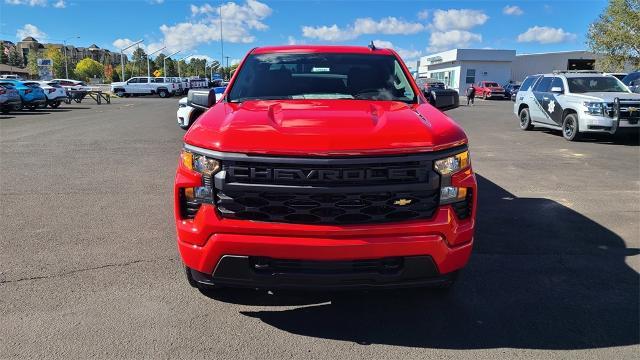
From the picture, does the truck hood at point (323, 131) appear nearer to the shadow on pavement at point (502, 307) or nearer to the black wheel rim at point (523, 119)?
the shadow on pavement at point (502, 307)

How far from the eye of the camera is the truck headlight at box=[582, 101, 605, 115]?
11.8 meters

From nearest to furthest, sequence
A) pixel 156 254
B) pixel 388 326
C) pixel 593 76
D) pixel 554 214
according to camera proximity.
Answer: pixel 388 326, pixel 156 254, pixel 554 214, pixel 593 76

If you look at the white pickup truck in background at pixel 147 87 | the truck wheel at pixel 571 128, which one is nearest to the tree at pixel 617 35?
the truck wheel at pixel 571 128

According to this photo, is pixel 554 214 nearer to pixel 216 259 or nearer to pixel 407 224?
pixel 407 224

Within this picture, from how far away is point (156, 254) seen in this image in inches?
174

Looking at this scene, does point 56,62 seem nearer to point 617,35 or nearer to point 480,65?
point 480,65

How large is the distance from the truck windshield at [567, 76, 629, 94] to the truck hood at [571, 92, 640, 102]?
0.40 metres

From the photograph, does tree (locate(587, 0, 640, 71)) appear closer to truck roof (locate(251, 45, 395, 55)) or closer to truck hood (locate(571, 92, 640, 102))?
truck hood (locate(571, 92, 640, 102))

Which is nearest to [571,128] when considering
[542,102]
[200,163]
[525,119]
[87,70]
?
[542,102]

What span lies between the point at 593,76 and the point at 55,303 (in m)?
13.7

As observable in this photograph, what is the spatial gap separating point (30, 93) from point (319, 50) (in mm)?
23995

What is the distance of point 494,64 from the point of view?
6031 centimetres

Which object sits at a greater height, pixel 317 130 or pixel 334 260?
pixel 317 130

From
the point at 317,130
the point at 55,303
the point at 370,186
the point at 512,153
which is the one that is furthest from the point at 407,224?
the point at 512,153
